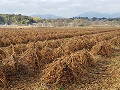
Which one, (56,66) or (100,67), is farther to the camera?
(100,67)

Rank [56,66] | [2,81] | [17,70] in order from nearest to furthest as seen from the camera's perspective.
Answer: [2,81]
[56,66]
[17,70]

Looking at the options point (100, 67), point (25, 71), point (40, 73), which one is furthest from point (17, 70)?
point (100, 67)

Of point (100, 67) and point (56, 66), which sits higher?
point (56, 66)

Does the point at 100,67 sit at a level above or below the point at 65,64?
below

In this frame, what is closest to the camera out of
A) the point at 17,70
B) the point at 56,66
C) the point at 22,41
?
the point at 56,66

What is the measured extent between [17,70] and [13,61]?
363 mm

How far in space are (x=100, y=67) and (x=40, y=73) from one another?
2.87 metres

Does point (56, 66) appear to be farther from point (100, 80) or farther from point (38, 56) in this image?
point (38, 56)

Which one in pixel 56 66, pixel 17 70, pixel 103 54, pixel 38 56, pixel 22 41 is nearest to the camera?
pixel 56 66

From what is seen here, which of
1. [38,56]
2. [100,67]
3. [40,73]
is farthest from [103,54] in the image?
[40,73]

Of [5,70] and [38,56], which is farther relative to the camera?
[38,56]

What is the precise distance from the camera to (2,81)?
739 cm

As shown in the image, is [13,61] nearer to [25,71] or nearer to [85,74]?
[25,71]

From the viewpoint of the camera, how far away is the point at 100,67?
10.8 m
